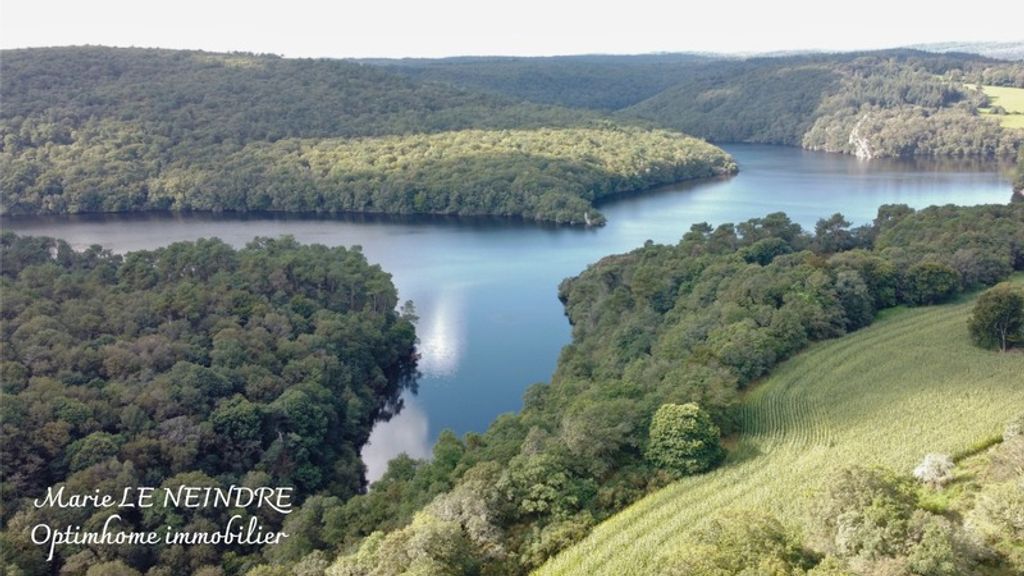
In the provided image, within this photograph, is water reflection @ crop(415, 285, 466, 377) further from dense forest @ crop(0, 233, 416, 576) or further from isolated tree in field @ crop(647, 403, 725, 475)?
isolated tree in field @ crop(647, 403, 725, 475)

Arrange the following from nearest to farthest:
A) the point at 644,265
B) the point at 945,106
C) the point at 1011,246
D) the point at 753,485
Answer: the point at 753,485 → the point at 1011,246 → the point at 644,265 → the point at 945,106

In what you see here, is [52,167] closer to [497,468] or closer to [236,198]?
[236,198]

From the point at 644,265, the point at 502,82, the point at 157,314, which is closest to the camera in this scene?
the point at 157,314

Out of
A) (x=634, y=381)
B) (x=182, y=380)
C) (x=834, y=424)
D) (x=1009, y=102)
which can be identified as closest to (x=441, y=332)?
(x=182, y=380)

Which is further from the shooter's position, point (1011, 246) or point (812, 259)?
point (1011, 246)

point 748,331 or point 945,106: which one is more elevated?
point 945,106

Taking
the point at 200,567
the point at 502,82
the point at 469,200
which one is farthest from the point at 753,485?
the point at 502,82

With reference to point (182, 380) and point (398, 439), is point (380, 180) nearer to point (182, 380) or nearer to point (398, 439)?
point (398, 439)
